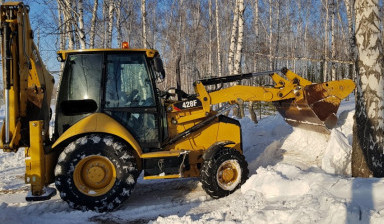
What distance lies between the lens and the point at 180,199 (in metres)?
5.25

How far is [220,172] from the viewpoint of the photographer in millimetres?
5246

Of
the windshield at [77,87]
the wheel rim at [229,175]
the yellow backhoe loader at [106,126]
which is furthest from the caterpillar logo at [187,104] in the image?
the windshield at [77,87]

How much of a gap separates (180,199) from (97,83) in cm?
211

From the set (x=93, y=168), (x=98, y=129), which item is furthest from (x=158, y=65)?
(x=93, y=168)

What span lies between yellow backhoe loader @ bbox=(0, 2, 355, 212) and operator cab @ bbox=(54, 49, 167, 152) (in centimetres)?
1

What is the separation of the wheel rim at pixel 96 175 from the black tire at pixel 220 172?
1.33 metres

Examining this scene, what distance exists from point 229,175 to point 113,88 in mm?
2174

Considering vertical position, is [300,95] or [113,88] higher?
[113,88]

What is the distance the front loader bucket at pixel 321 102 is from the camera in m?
6.24

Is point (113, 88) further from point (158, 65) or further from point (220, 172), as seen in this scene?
point (220, 172)

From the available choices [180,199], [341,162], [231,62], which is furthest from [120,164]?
[231,62]

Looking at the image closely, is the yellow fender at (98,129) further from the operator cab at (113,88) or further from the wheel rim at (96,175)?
the wheel rim at (96,175)

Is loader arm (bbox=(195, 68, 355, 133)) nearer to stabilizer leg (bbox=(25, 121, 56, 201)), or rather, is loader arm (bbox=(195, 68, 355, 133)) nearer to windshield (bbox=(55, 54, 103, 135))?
windshield (bbox=(55, 54, 103, 135))

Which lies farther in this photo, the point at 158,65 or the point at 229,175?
the point at 229,175
